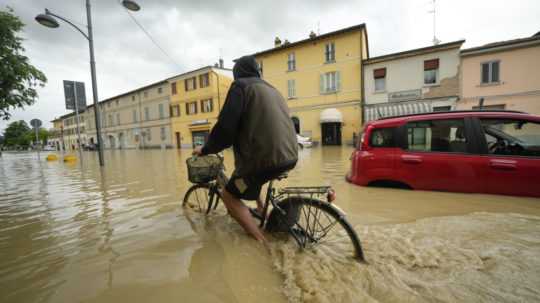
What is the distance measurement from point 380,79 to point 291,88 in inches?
306

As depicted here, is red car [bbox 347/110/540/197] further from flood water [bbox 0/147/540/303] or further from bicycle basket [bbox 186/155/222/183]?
bicycle basket [bbox 186/155/222/183]

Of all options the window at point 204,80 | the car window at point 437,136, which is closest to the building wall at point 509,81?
the car window at point 437,136

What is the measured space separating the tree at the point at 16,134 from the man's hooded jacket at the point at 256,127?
107m

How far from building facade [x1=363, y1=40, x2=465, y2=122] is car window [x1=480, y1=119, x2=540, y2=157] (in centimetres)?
1407

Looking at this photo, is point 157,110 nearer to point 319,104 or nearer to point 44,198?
point 319,104

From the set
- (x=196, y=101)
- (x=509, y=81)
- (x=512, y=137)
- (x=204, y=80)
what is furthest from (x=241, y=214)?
(x=196, y=101)

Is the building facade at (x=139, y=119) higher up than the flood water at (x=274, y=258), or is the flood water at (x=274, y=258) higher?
the building facade at (x=139, y=119)

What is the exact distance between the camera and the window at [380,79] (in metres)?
17.2

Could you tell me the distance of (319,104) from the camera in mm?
20016

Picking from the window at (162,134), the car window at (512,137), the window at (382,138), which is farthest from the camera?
the window at (162,134)

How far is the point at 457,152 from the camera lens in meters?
3.53

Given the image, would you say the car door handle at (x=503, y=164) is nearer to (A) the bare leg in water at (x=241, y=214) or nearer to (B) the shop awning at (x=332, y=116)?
(A) the bare leg in water at (x=241, y=214)

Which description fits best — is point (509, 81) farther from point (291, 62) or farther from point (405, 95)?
point (291, 62)

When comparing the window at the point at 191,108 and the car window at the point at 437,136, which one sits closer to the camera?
the car window at the point at 437,136
